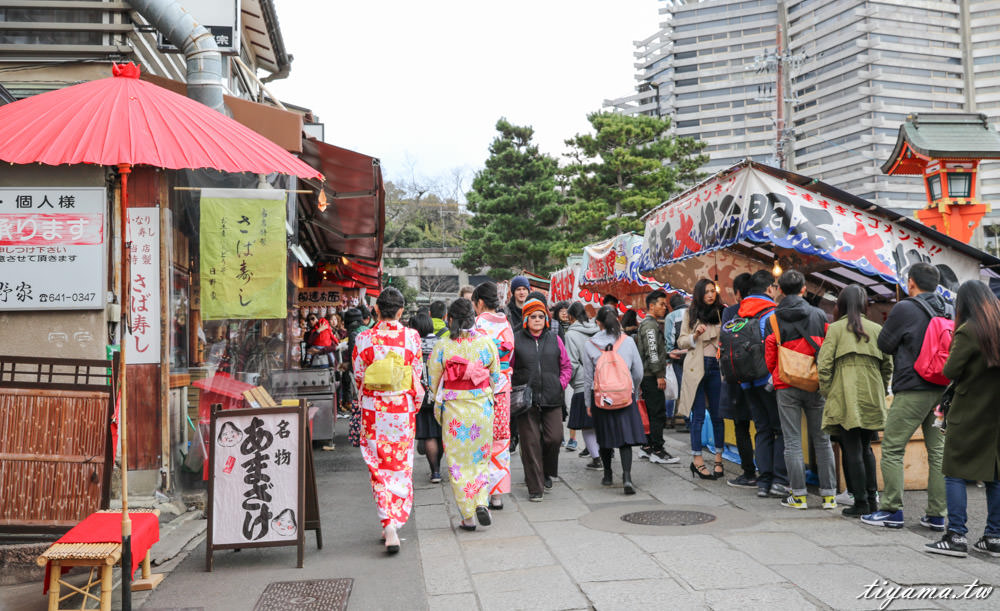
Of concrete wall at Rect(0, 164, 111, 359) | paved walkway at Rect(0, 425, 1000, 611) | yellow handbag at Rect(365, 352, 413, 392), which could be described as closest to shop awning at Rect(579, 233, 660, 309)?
paved walkway at Rect(0, 425, 1000, 611)

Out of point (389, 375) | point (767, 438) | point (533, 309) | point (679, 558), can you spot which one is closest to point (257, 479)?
point (389, 375)

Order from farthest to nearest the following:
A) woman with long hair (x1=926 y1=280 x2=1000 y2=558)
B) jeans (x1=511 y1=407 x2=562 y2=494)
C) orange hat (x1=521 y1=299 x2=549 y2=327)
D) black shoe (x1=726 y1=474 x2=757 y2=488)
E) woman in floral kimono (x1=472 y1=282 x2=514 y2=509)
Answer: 1. black shoe (x1=726 y1=474 x2=757 y2=488)
2. orange hat (x1=521 y1=299 x2=549 y2=327)
3. jeans (x1=511 y1=407 x2=562 y2=494)
4. woman in floral kimono (x1=472 y1=282 x2=514 y2=509)
5. woman with long hair (x1=926 y1=280 x2=1000 y2=558)

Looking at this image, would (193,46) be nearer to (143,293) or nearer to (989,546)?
(143,293)

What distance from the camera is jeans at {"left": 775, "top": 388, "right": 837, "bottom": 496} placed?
22.3 feet

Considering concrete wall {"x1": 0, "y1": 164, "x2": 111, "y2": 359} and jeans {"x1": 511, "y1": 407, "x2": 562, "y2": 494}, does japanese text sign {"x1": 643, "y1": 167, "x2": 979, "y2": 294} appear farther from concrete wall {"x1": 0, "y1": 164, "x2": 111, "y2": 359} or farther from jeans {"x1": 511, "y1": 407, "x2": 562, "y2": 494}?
concrete wall {"x1": 0, "y1": 164, "x2": 111, "y2": 359}

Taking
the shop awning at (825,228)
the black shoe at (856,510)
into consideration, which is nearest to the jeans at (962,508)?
the black shoe at (856,510)

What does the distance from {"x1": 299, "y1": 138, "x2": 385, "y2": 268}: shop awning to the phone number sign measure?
289cm

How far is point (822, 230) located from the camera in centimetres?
770

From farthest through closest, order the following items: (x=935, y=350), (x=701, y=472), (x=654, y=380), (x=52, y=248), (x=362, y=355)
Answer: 1. (x=654, y=380)
2. (x=701, y=472)
3. (x=52, y=248)
4. (x=362, y=355)
5. (x=935, y=350)

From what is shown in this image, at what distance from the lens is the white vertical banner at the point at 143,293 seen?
6758mm

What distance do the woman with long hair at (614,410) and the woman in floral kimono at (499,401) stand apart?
1.10m

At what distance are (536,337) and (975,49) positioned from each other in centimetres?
6482

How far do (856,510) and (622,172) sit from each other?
2649 cm

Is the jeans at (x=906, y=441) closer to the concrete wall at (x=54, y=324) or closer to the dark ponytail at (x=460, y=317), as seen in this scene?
the dark ponytail at (x=460, y=317)
